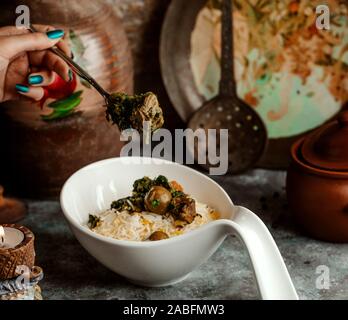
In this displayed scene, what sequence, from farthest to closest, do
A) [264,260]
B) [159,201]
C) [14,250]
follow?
[159,201] → [264,260] → [14,250]

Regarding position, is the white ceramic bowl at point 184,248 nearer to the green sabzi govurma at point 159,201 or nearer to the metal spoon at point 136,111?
the green sabzi govurma at point 159,201

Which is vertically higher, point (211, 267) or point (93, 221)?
point (93, 221)

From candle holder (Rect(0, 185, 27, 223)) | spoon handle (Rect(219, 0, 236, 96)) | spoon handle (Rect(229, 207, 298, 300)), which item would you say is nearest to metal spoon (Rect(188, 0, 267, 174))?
spoon handle (Rect(219, 0, 236, 96))

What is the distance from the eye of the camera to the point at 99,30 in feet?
5.93

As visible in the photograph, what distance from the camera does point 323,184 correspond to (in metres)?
1.59

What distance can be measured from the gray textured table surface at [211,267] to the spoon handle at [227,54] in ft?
1.21

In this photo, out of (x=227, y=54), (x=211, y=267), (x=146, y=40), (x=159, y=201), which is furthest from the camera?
(x=146, y=40)

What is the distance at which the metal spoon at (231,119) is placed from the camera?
6.70 feet

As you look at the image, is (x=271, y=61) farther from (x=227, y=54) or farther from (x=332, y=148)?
(x=332, y=148)

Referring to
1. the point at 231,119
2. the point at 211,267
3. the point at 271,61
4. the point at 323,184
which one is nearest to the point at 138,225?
the point at 211,267

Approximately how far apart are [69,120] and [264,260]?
0.70 meters

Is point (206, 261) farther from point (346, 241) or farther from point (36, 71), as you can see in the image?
point (36, 71)

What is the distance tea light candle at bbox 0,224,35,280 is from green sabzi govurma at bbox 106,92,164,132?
0.29 metres

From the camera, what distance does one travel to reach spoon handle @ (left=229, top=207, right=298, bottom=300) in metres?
1.32
